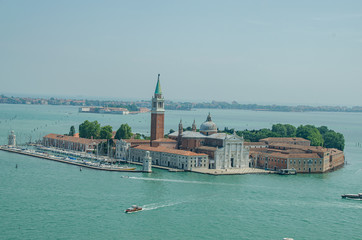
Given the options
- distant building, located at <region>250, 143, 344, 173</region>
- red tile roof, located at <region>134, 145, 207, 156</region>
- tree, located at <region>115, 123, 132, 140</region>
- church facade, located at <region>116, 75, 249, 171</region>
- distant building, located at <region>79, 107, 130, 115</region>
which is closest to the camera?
distant building, located at <region>250, 143, 344, 173</region>

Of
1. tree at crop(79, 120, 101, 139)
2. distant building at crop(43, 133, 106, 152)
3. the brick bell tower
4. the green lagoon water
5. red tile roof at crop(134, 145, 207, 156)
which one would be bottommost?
the green lagoon water

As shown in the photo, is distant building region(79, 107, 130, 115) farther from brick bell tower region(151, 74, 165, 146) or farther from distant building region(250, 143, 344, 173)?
distant building region(250, 143, 344, 173)

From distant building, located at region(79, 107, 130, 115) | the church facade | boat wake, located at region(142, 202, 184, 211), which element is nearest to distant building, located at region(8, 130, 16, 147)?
the church facade

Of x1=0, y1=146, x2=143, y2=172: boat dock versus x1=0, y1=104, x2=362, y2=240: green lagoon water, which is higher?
x1=0, y1=146, x2=143, y2=172: boat dock

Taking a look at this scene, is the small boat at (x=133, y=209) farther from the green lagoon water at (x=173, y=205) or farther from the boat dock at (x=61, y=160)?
the boat dock at (x=61, y=160)

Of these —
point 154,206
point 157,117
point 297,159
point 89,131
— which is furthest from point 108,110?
point 154,206

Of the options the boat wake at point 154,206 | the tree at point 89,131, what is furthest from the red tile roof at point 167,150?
the boat wake at point 154,206

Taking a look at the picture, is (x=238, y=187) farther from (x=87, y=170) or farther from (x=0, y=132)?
(x=0, y=132)

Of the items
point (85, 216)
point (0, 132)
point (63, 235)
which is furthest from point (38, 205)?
point (0, 132)
